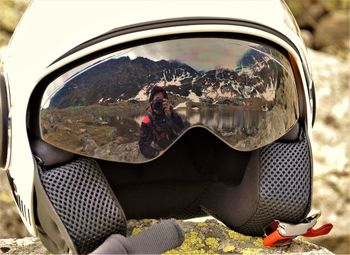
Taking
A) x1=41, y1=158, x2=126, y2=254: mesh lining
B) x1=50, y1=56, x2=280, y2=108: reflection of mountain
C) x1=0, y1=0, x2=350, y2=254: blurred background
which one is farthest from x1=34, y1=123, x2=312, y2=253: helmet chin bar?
x1=0, y1=0, x2=350, y2=254: blurred background

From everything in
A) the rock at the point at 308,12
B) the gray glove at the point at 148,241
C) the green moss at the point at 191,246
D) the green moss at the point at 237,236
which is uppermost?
the rock at the point at 308,12

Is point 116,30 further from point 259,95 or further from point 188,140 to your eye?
point 188,140

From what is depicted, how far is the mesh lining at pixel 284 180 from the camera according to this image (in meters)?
1.23

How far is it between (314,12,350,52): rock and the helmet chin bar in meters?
2.56

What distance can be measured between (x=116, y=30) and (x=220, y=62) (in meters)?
0.17

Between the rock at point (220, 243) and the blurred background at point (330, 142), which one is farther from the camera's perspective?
Answer: the blurred background at point (330, 142)

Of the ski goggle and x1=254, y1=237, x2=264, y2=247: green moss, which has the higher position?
the ski goggle

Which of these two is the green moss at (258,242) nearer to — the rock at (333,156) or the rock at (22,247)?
the rock at (22,247)

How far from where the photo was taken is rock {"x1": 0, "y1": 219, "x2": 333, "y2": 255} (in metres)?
1.32

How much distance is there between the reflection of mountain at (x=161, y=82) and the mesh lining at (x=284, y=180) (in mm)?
101

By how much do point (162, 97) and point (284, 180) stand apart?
9.9 inches

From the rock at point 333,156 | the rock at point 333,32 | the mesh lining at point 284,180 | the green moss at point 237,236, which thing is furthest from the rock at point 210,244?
the rock at point 333,32

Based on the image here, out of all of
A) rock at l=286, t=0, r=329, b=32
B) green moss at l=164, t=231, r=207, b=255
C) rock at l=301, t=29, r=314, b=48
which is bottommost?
green moss at l=164, t=231, r=207, b=255

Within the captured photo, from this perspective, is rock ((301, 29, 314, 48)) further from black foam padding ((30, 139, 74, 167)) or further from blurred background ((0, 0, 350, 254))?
black foam padding ((30, 139, 74, 167))
